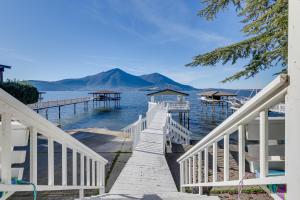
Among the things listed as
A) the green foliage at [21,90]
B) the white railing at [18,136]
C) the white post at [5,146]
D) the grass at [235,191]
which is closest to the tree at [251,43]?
the grass at [235,191]

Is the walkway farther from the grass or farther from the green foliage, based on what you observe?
the green foliage

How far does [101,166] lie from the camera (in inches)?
161

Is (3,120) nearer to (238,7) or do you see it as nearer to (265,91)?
(265,91)

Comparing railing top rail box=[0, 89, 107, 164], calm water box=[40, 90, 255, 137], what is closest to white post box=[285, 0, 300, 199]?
railing top rail box=[0, 89, 107, 164]

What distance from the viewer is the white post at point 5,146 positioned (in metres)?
1.21

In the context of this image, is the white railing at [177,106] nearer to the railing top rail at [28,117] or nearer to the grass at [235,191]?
the grass at [235,191]

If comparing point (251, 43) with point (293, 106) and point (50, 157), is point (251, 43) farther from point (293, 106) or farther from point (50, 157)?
point (50, 157)

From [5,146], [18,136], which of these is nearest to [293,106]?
[5,146]

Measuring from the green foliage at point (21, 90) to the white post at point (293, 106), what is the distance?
821 inches

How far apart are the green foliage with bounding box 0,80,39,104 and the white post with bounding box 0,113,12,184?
19.7m

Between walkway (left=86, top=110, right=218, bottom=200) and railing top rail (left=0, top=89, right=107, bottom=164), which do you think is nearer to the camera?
railing top rail (left=0, top=89, right=107, bottom=164)

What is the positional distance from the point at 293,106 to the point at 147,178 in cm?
490

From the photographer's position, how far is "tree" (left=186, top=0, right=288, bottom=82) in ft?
15.3

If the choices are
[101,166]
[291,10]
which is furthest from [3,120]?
[101,166]
